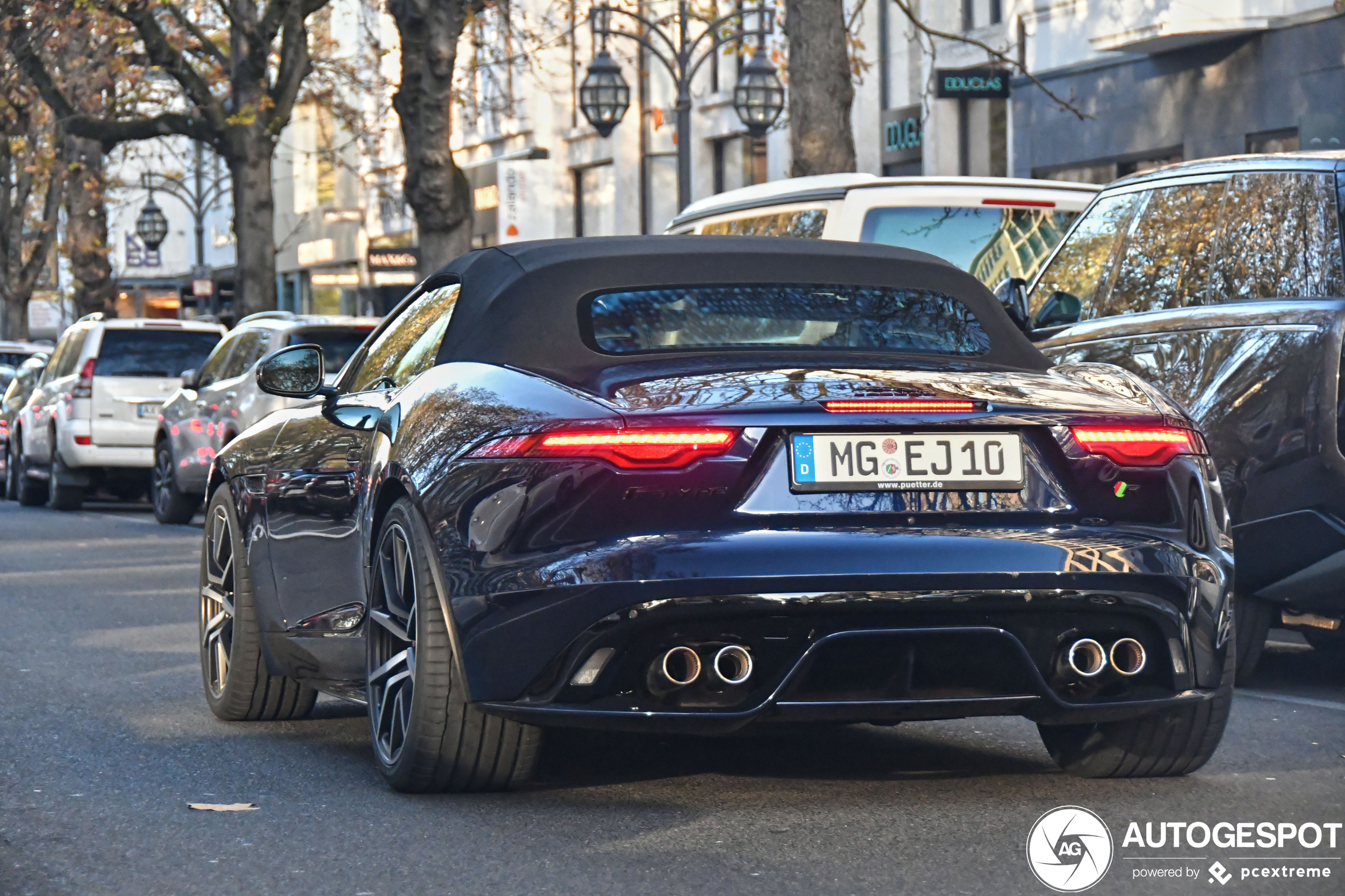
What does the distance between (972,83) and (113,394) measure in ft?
38.9

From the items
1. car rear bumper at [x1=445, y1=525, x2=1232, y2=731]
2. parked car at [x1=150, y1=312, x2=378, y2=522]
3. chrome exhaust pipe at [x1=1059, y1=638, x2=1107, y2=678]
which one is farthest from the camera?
parked car at [x1=150, y1=312, x2=378, y2=522]

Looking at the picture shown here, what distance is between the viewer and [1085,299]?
940 cm

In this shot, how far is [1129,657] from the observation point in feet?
17.5

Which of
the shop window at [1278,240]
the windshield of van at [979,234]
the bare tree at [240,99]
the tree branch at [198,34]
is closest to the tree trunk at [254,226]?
the bare tree at [240,99]

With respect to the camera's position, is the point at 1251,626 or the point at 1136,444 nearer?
the point at 1136,444

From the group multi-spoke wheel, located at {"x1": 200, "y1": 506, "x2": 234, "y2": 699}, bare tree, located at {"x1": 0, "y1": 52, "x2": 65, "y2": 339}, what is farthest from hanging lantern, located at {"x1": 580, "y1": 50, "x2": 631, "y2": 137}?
multi-spoke wheel, located at {"x1": 200, "y1": 506, "x2": 234, "y2": 699}

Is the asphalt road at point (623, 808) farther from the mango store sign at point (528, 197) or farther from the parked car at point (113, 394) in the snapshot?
the mango store sign at point (528, 197)

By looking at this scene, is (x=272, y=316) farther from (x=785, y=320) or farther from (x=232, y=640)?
(x=785, y=320)

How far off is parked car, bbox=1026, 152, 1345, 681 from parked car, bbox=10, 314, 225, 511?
547 inches

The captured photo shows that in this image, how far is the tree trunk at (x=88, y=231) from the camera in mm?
43156

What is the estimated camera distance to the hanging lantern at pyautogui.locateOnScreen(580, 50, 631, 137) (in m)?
27.7

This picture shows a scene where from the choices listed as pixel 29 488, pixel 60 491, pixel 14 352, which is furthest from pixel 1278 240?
pixel 14 352

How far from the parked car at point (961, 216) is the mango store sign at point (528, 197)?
33450 mm

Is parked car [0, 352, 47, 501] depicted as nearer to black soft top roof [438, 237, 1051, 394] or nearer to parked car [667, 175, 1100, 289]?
parked car [667, 175, 1100, 289]
